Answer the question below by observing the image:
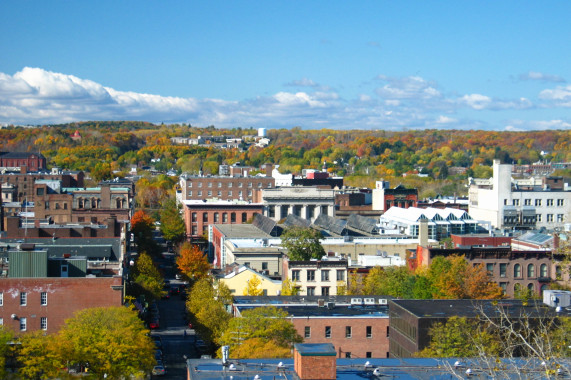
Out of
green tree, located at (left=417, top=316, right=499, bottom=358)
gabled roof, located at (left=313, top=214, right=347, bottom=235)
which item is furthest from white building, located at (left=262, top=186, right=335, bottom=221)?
green tree, located at (left=417, top=316, right=499, bottom=358)

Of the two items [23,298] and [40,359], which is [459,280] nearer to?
[23,298]

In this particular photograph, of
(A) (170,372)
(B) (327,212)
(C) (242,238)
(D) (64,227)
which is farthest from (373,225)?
(A) (170,372)

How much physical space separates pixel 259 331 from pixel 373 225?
60.4 metres

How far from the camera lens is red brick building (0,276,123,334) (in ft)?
202

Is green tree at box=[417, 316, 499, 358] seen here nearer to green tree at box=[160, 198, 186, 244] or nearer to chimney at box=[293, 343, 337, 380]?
chimney at box=[293, 343, 337, 380]

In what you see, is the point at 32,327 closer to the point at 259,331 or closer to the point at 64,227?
the point at 259,331

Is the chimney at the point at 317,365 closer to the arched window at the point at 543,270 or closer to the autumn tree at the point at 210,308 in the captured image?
the autumn tree at the point at 210,308

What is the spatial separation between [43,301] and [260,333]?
1469 centimetres

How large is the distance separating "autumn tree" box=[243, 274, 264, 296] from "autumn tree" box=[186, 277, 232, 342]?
98.3 inches

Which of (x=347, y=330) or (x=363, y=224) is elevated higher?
(x=363, y=224)

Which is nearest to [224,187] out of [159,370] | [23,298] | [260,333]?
[159,370]

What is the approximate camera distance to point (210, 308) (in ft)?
227

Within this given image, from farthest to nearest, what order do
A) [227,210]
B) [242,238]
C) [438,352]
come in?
[227,210]
[242,238]
[438,352]

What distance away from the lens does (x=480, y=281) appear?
80625 millimetres
